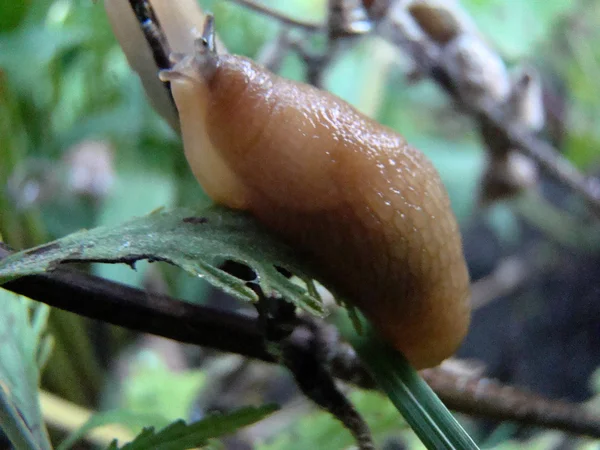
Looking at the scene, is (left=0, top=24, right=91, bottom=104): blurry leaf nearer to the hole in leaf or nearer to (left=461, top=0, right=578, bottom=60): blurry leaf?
the hole in leaf

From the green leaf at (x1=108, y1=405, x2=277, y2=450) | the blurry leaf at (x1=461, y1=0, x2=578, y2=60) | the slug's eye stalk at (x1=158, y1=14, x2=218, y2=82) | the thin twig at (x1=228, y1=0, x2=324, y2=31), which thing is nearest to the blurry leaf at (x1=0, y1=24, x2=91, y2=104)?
the thin twig at (x1=228, y1=0, x2=324, y2=31)

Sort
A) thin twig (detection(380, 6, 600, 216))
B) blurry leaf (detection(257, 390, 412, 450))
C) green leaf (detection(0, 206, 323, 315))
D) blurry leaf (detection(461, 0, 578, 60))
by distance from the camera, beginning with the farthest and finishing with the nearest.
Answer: blurry leaf (detection(461, 0, 578, 60)), thin twig (detection(380, 6, 600, 216)), blurry leaf (detection(257, 390, 412, 450)), green leaf (detection(0, 206, 323, 315))

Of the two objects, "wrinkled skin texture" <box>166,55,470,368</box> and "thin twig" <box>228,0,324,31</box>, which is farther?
"thin twig" <box>228,0,324,31</box>

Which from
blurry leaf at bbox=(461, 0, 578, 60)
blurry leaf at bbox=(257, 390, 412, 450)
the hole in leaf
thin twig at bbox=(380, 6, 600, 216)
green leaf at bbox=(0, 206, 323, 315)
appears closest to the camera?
green leaf at bbox=(0, 206, 323, 315)

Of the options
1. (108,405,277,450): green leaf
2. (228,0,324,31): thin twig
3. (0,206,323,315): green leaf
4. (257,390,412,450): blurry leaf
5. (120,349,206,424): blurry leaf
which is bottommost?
(120,349,206,424): blurry leaf

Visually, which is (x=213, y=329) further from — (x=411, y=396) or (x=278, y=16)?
(x=278, y=16)

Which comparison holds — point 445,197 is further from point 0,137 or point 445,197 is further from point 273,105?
point 0,137

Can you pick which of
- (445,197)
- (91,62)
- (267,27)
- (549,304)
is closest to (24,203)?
(91,62)
